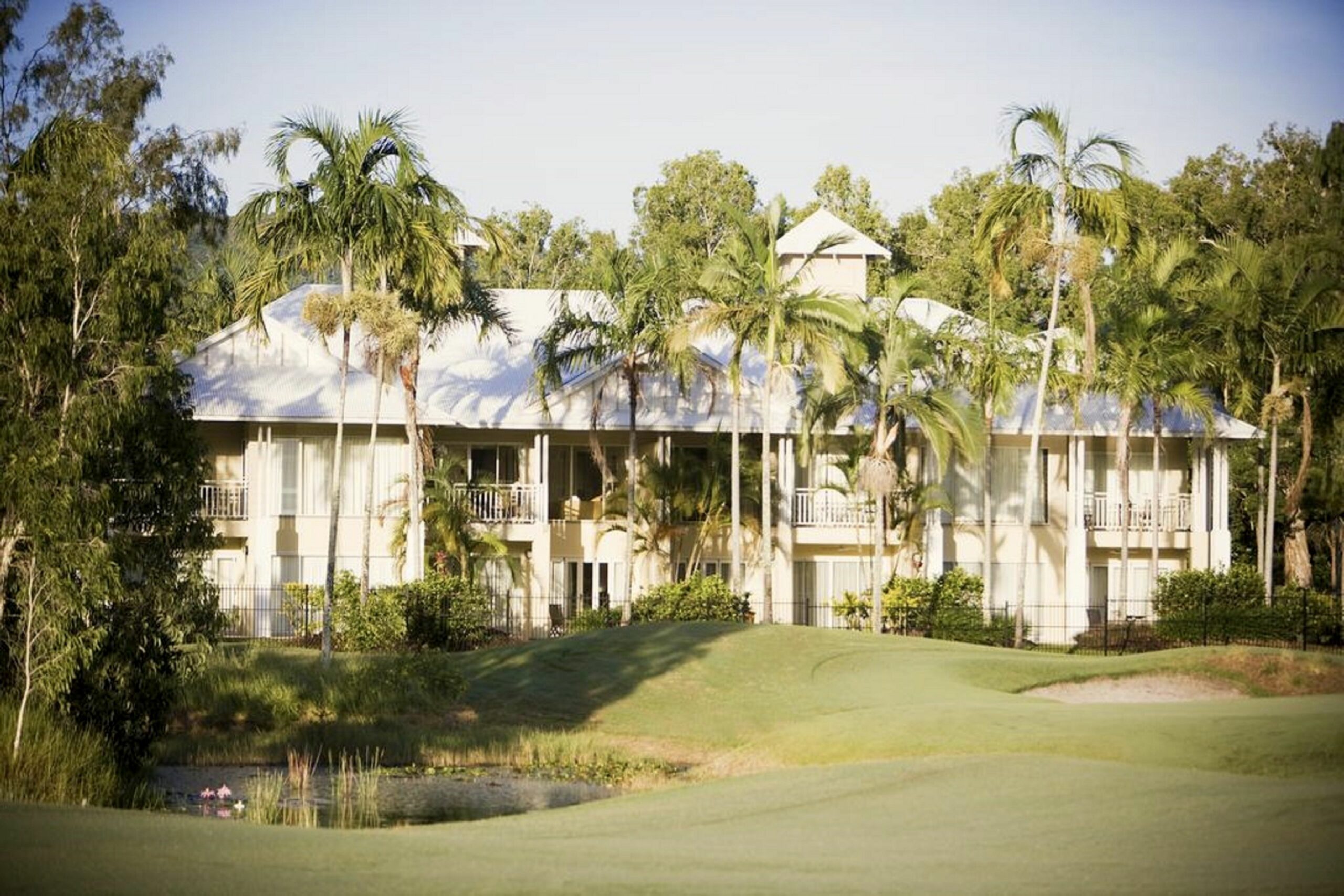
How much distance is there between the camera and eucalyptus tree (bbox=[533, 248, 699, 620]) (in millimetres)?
40094

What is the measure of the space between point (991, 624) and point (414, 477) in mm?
14143

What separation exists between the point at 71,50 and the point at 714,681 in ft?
79.7

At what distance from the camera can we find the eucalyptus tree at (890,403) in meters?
39.6

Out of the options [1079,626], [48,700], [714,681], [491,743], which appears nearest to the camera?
[48,700]

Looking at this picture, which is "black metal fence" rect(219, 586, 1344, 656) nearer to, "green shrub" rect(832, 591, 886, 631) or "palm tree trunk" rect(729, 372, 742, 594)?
"green shrub" rect(832, 591, 886, 631)

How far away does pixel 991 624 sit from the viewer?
41.9 metres

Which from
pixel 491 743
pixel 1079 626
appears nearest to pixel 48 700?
pixel 491 743

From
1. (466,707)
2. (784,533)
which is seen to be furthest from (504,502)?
(466,707)

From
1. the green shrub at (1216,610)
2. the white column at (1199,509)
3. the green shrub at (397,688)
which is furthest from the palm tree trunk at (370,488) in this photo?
the white column at (1199,509)

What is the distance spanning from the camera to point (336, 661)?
30953 mm

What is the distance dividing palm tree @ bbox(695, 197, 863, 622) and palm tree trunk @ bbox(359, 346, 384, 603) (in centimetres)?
710

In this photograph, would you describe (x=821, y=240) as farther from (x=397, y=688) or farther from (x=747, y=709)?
(x=397, y=688)

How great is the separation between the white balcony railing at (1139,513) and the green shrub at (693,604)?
11300mm

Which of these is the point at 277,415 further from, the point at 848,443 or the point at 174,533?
the point at 174,533
